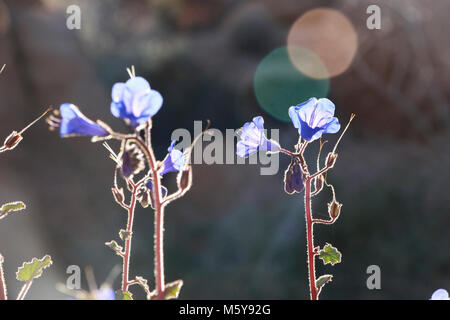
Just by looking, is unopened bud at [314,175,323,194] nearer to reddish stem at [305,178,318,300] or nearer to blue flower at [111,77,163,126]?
reddish stem at [305,178,318,300]

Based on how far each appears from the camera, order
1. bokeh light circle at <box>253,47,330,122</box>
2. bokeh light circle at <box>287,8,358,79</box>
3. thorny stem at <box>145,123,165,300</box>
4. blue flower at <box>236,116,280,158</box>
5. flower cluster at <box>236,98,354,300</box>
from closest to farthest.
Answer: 1. thorny stem at <box>145,123,165,300</box>
2. flower cluster at <box>236,98,354,300</box>
3. blue flower at <box>236,116,280,158</box>
4. bokeh light circle at <box>253,47,330,122</box>
5. bokeh light circle at <box>287,8,358,79</box>

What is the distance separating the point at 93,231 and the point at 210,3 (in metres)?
4.98

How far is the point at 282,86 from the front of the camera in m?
6.04

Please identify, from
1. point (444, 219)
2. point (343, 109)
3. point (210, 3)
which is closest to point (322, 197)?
point (444, 219)

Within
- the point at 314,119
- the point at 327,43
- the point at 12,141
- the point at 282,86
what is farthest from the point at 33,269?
the point at 327,43

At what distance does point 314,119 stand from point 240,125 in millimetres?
5114

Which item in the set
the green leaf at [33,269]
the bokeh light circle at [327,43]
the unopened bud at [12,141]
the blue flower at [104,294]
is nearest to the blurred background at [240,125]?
the bokeh light circle at [327,43]

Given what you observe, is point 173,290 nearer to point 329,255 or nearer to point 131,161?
point 131,161

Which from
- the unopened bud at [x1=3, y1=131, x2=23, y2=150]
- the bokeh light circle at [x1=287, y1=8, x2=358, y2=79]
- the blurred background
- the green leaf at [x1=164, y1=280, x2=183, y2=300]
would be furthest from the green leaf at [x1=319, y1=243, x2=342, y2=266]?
the bokeh light circle at [x1=287, y1=8, x2=358, y2=79]

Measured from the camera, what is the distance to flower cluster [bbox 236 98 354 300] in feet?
3.12

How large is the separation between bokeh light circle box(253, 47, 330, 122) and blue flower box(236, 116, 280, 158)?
15.4ft

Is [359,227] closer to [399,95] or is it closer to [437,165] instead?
[437,165]

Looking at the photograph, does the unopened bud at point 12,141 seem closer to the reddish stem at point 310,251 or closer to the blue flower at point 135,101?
the blue flower at point 135,101

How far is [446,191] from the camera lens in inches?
187
